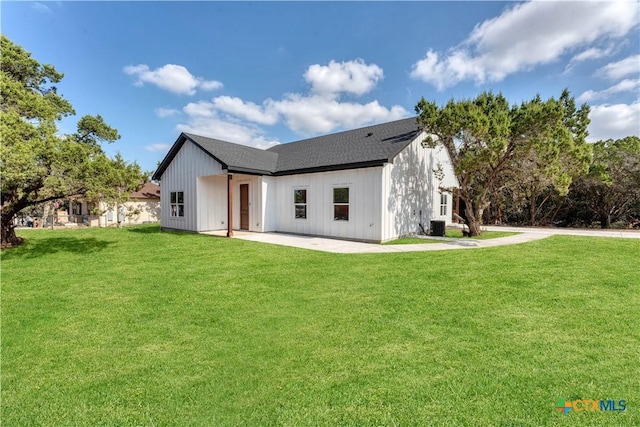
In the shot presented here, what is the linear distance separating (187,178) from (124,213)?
1535 cm

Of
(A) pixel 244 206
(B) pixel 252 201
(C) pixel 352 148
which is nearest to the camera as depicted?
(C) pixel 352 148

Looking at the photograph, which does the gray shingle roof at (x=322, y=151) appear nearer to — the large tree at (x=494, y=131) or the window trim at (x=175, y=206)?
the large tree at (x=494, y=131)

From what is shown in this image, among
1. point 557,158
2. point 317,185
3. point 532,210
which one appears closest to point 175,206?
point 317,185

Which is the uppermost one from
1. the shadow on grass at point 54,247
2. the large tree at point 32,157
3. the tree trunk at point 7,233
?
the large tree at point 32,157

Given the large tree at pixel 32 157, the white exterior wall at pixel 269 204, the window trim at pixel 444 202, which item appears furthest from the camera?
the window trim at pixel 444 202

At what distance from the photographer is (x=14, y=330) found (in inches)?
154

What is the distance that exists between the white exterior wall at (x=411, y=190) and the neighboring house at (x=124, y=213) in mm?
22953

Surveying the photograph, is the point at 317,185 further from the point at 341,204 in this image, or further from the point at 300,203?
the point at 341,204

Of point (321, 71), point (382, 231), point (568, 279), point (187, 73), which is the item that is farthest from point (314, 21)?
point (568, 279)

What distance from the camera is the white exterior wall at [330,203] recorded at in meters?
11.1

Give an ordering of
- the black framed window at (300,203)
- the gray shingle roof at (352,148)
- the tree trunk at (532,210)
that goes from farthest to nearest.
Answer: the tree trunk at (532,210), the black framed window at (300,203), the gray shingle roof at (352,148)

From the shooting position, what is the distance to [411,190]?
41.4 feet

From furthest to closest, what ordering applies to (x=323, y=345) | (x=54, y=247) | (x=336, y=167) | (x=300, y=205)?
(x=300, y=205)
(x=336, y=167)
(x=54, y=247)
(x=323, y=345)

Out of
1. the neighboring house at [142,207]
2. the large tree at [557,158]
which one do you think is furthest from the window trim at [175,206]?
the large tree at [557,158]
